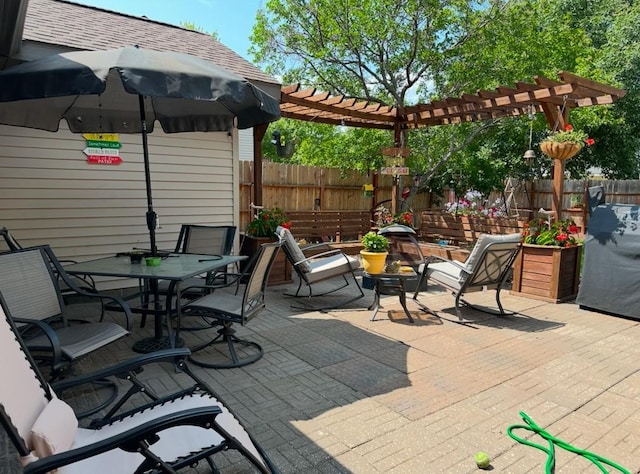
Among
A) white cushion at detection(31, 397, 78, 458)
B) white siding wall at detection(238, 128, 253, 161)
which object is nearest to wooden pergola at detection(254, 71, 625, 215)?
white cushion at detection(31, 397, 78, 458)

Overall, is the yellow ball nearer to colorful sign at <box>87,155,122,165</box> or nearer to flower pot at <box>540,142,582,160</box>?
flower pot at <box>540,142,582,160</box>

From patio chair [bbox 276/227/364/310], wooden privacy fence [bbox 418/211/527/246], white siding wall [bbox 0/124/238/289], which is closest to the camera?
patio chair [bbox 276/227/364/310]

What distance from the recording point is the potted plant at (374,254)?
14.6 feet

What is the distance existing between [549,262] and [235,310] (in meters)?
4.07

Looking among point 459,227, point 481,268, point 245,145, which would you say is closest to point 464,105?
point 459,227

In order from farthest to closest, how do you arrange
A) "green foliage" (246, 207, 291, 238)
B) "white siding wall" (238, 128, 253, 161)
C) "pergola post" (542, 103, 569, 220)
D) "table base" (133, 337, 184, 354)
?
"white siding wall" (238, 128, 253, 161), "green foliage" (246, 207, 291, 238), "pergola post" (542, 103, 569, 220), "table base" (133, 337, 184, 354)

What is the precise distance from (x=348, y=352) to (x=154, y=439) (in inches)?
91.8

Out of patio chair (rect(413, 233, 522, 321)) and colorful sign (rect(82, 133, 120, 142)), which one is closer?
patio chair (rect(413, 233, 522, 321))

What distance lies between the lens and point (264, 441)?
7.18ft

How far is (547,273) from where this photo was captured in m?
5.18

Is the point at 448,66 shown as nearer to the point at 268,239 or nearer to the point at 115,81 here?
the point at 268,239

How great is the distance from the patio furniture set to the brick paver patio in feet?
1.07

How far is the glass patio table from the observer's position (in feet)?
10.0

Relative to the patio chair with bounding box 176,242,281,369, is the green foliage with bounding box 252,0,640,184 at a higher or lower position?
higher
